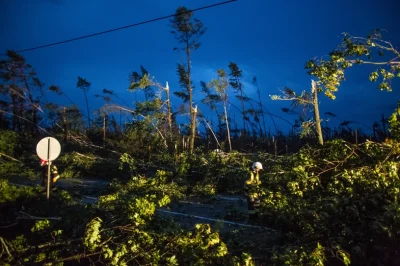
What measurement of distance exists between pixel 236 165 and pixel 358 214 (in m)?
8.79

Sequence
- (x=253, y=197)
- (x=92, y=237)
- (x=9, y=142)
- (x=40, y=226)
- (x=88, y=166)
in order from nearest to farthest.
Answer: (x=92, y=237)
(x=40, y=226)
(x=253, y=197)
(x=88, y=166)
(x=9, y=142)

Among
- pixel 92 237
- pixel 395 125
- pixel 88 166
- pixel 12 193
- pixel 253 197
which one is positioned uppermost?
pixel 395 125

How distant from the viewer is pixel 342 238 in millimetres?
5086

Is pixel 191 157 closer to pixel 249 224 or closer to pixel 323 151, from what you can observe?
pixel 249 224

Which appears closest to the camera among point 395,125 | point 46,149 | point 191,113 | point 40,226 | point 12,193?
point 40,226

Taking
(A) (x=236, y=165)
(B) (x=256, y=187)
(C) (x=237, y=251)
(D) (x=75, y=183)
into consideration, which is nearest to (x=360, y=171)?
(B) (x=256, y=187)

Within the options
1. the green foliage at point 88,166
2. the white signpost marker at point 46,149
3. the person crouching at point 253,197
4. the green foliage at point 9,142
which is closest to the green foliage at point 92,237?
the person crouching at point 253,197

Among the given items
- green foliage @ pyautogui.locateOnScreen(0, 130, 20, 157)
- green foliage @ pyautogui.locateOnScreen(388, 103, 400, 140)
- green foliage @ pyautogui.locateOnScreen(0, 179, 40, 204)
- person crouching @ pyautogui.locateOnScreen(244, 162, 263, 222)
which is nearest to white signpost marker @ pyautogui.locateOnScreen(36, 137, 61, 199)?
green foliage @ pyautogui.locateOnScreen(0, 179, 40, 204)

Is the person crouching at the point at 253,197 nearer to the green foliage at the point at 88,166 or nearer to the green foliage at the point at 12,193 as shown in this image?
the green foliage at the point at 12,193

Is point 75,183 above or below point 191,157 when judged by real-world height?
below

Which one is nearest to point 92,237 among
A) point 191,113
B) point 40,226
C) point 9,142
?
point 40,226

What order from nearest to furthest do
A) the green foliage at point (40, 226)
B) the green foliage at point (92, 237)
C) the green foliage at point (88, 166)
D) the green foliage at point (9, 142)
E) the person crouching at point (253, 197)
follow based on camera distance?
the green foliage at point (92, 237) < the green foliage at point (40, 226) < the person crouching at point (253, 197) < the green foliage at point (88, 166) < the green foliage at point (9, 142)

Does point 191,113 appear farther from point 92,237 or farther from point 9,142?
point 92,237

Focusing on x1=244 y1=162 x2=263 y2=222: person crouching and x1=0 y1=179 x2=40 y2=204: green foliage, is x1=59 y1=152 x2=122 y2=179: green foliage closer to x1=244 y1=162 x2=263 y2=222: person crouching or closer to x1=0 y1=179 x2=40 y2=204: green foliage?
x1=0 y1=179 x2=40 y2=204: green foliage
